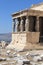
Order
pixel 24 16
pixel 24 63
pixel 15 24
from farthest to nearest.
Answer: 1. pixel 15 24
2. pixel 24 16
3. pixel 24 63

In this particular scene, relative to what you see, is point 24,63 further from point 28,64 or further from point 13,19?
point 13,19

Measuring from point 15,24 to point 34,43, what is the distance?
5.32 metres

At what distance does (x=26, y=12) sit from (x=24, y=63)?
11.3 meters

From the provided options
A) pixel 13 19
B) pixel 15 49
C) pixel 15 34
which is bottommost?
pixel 15 49

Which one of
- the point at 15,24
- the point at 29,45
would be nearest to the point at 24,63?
the point at 29,45

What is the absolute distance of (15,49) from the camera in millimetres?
24906

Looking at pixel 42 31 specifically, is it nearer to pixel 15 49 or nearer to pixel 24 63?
pixel 15 49

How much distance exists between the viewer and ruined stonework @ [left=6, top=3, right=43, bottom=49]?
24789 mm

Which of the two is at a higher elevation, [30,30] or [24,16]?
[24,16]

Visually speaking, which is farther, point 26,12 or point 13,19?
point 13,19

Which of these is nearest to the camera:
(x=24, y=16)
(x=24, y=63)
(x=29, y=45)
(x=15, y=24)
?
(x=24, y=63)

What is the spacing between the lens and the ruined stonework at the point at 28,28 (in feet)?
81.3

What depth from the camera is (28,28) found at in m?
25.4

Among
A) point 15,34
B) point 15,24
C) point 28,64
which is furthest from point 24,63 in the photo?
point 15,24
